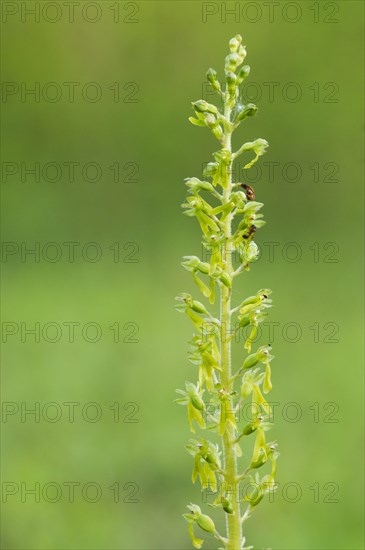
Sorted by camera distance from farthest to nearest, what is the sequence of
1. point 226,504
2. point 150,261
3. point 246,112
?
point 150,261 < point 246,112 < point 226,504

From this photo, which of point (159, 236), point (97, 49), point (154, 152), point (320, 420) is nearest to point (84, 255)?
point (159, 236)

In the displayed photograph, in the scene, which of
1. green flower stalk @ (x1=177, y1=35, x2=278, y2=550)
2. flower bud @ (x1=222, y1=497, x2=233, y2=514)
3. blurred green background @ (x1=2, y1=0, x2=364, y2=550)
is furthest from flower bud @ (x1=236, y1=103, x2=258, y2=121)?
blurred green background @ (x1=2, y1=0, x2=364, y2=550)

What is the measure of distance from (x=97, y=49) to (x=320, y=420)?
7923 mm

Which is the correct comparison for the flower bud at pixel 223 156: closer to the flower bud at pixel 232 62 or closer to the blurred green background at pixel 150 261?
the flower bud at pixel 232 62

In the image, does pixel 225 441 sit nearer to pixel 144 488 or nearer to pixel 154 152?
pixel 144 488

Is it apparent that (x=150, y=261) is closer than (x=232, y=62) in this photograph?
No

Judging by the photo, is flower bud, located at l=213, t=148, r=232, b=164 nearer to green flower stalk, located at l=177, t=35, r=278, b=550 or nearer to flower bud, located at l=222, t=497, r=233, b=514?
green flower stalk, located at l=177, t=35, r=278, b=550

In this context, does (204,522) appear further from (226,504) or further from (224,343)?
(224,343)

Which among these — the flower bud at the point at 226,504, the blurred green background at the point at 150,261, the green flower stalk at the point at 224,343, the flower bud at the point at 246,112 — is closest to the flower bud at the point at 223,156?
the green flower stalk at the point at 224,343

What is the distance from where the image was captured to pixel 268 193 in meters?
10.9

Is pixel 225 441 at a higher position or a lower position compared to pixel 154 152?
lower

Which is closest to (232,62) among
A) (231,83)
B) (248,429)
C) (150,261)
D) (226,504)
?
(231,83)

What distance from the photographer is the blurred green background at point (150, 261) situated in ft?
15.7

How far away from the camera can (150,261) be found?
9281 millimetres
